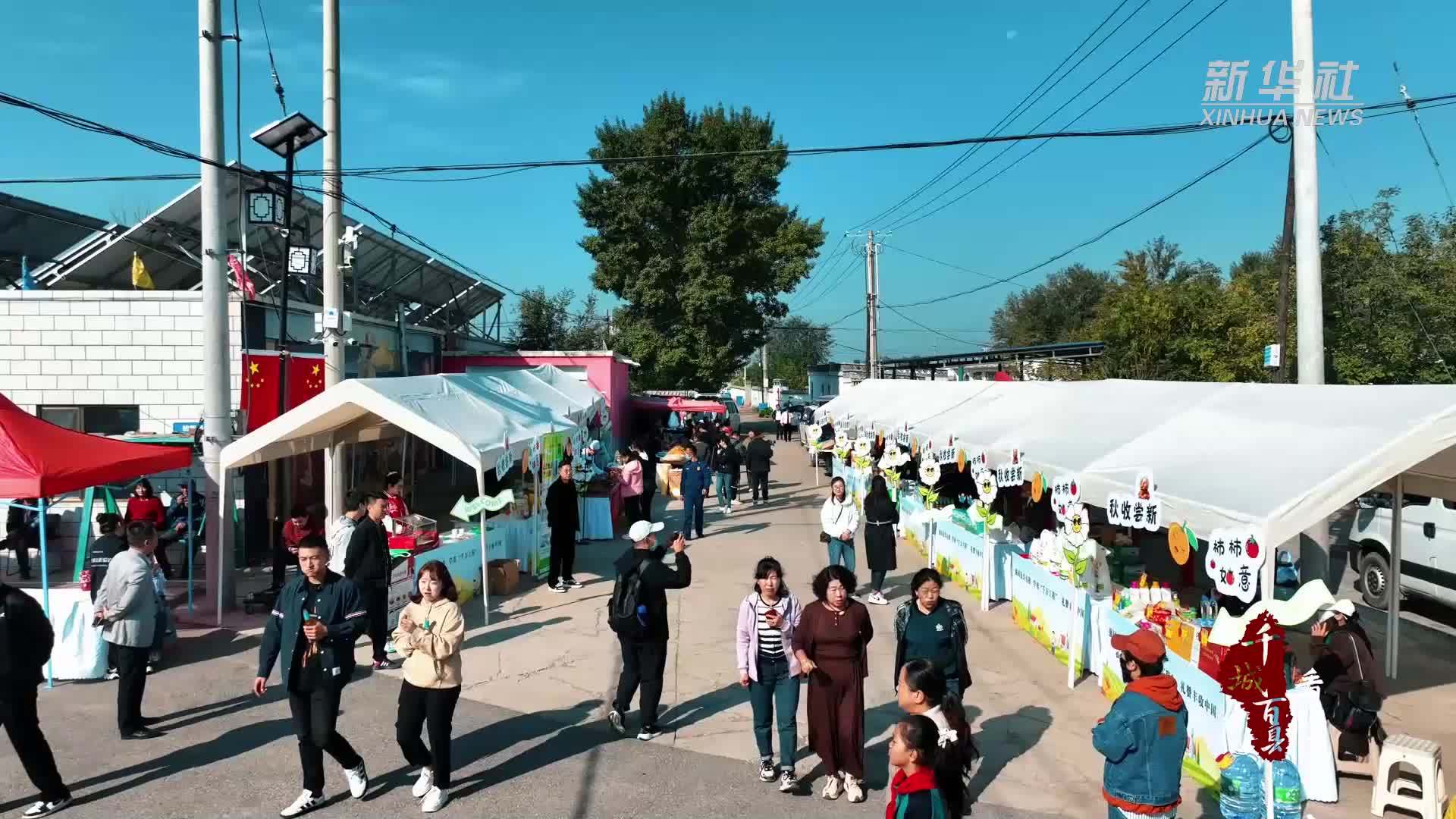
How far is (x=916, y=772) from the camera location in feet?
11.8

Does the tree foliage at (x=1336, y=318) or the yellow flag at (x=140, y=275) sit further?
the tree foliage at (x=1336, y=318)

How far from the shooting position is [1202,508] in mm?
6562

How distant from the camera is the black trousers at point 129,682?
21.7 feet

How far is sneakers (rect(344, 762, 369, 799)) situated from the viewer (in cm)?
562

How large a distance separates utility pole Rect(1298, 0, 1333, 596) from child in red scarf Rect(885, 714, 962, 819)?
26.6 ft

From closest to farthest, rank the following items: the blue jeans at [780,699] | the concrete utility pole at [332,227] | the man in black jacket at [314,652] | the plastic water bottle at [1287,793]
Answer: the plastic water bottle at [1287,793] → the man in black jacket at [314,652] → the blue jeans at [780,699] → the concrete utility pole at [332,227]

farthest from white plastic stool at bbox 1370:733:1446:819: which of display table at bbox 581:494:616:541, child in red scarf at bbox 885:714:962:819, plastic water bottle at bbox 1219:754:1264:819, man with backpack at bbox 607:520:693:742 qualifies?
display table at bbox 581:494:616:541

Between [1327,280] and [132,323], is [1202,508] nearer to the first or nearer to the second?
[132,323]

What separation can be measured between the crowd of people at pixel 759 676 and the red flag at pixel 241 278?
26.3 ft

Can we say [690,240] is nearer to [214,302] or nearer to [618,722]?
[214,302]

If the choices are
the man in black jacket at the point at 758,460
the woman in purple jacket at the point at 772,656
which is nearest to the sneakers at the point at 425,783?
the woman in purple jacket at the point at 772,656

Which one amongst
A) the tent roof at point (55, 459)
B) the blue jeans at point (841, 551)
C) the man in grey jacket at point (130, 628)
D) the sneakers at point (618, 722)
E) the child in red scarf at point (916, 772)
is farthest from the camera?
the blue jeans at point (841, 551)

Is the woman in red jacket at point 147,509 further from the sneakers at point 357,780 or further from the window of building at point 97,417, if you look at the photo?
the sneakers at point 357,780

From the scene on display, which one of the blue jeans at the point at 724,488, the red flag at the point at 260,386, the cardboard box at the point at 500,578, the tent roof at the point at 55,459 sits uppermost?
the red flag at the point at 260,386
